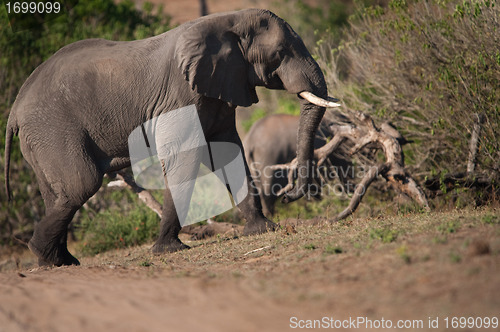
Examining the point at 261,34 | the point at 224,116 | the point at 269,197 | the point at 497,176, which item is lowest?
the point at 269,197

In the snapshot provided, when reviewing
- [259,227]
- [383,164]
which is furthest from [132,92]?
[383,164]

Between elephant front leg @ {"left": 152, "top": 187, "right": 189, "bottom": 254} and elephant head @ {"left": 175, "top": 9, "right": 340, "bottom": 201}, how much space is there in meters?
1.32

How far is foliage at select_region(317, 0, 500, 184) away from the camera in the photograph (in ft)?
27.1

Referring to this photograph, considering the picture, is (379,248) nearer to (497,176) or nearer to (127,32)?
(497,176)

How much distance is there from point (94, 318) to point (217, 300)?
0.81 meters

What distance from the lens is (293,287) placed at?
4469mm

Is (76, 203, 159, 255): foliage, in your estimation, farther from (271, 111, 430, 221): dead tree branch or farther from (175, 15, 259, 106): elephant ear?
(175, 15, 259, 106): elephant ear

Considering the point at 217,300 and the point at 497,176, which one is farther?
the point at 497,176

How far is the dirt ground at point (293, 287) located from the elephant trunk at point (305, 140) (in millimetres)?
1368

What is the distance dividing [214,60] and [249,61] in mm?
459

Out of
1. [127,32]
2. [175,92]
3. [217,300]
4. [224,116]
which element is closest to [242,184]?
[224,116]

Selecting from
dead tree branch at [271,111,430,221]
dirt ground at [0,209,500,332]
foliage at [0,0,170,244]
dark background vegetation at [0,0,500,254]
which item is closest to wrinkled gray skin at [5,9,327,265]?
dead tree branch at [271,111,430,221]

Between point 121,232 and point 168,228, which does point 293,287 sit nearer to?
point 168,228

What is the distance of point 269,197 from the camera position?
10750 mm
